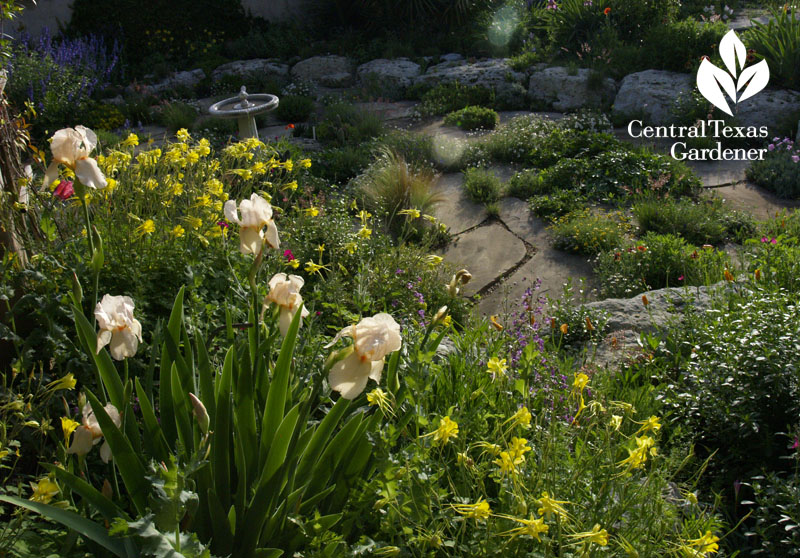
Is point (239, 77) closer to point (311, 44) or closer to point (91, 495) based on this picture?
point (311, 44)

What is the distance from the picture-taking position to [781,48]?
22.0 feet

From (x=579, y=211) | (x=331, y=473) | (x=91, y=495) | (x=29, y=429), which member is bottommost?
(x=579, y=211)

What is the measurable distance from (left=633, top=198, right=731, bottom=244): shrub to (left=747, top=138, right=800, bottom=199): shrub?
2.78ft

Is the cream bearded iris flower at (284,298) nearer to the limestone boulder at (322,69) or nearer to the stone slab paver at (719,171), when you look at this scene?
the stone slab paver at (719,171)

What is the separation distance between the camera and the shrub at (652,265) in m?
3.75

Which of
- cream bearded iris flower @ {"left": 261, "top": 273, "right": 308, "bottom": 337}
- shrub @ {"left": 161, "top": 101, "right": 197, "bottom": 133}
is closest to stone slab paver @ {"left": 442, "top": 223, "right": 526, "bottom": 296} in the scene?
cream bearded iris flower @ {"left": 261, "top": 273, "right": 308, "bottom": 337}

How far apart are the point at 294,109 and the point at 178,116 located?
1367 mm

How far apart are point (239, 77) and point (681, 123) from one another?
608 cm

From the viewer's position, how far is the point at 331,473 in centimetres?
156

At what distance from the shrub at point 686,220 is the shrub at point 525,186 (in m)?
0.97

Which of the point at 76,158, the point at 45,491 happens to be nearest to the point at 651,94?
the point at 76,158

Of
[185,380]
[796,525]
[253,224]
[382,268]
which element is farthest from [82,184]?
[382,268]

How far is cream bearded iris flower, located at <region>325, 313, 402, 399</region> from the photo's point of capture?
1087 mm

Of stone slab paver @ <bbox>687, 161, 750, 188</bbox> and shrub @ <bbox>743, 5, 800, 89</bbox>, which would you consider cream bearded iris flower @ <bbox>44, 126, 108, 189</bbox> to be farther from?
shrub @ <bbox>743, 5, 800, 89</bbox>
